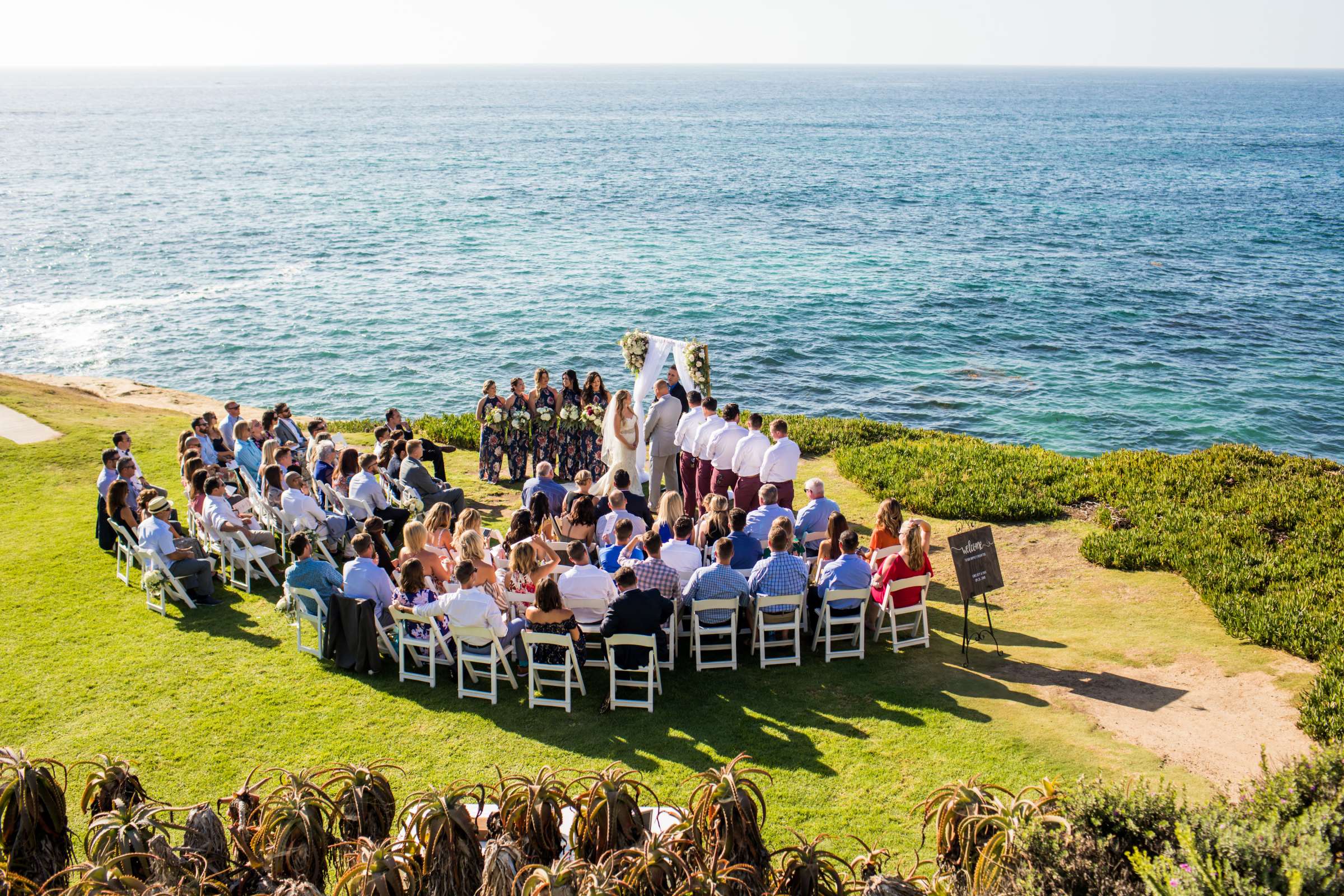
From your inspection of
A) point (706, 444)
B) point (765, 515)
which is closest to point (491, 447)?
point (706, 444)

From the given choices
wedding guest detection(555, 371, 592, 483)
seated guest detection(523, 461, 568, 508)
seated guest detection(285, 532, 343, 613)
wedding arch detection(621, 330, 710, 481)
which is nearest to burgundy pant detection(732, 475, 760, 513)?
seated guest detection(523, 461, 568, 508)

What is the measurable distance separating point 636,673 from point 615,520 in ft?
7.28

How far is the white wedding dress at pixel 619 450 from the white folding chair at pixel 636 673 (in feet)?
16.9

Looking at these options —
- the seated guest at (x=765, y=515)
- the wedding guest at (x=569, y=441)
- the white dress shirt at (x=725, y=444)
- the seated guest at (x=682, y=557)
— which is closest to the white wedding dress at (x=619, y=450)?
the white dress shirt at (x=725, y=444)

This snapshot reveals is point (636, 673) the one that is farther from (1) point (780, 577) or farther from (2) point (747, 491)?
(2) point (747, 491)

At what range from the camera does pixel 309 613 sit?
10.8m

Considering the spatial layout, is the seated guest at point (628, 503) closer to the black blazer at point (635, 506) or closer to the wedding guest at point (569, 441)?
the black blazer at point (635, 506)

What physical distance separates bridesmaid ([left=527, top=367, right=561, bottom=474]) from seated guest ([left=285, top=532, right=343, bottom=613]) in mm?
6450

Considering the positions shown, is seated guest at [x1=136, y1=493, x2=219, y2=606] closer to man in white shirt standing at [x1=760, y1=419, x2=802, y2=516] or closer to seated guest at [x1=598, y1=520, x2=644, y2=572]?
seated guest at [x1=598, y1=520, x2=644, y2=572]

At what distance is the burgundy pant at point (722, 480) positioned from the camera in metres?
14.6

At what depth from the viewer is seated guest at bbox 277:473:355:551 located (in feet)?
42.6

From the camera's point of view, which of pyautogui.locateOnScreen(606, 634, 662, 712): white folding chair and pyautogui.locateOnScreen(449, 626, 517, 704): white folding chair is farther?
pyautogui.locateOnScreen(449, 626, 517, 704): white folding chair

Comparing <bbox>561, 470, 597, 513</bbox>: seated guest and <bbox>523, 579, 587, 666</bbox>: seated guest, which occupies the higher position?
<bbox>561, 470, 597, 513</bbox>: seated guest

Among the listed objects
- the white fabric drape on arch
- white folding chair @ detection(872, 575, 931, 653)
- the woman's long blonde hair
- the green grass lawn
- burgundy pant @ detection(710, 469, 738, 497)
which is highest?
the white fabric drape on arch
